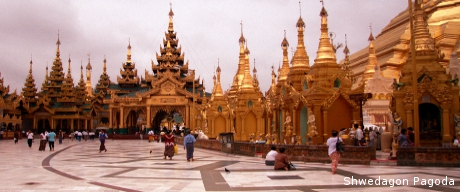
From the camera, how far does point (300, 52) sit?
79.9 feet

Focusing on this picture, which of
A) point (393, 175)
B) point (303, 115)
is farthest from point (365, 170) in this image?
point (303, 115)

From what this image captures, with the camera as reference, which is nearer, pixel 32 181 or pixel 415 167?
pixel 32 181

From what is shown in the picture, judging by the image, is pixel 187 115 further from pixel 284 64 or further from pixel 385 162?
pixel 385 162

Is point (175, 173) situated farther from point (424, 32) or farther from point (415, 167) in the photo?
point (424, 32)

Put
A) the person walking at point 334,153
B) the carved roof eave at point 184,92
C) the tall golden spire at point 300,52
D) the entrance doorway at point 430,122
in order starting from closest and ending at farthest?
the person walking at point 334,153
the entrance doorway at point 430,122
the tall golden spire at point 300,52
the carved roof eave at point 184,92

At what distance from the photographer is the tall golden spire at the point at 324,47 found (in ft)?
68.2

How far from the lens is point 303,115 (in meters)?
20.7

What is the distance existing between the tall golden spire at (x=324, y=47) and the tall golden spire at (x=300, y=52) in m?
2.39

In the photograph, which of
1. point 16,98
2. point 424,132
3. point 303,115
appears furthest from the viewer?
point 16,98

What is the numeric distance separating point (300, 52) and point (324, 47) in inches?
129

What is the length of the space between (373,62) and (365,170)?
20511mm

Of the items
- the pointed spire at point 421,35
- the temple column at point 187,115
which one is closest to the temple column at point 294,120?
the pointed spire at point 421,35

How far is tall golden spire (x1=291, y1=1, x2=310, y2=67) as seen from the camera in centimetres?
2375

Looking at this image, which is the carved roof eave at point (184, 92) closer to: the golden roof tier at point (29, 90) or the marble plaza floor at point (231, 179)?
the golden roof tier at point (29, 90)
